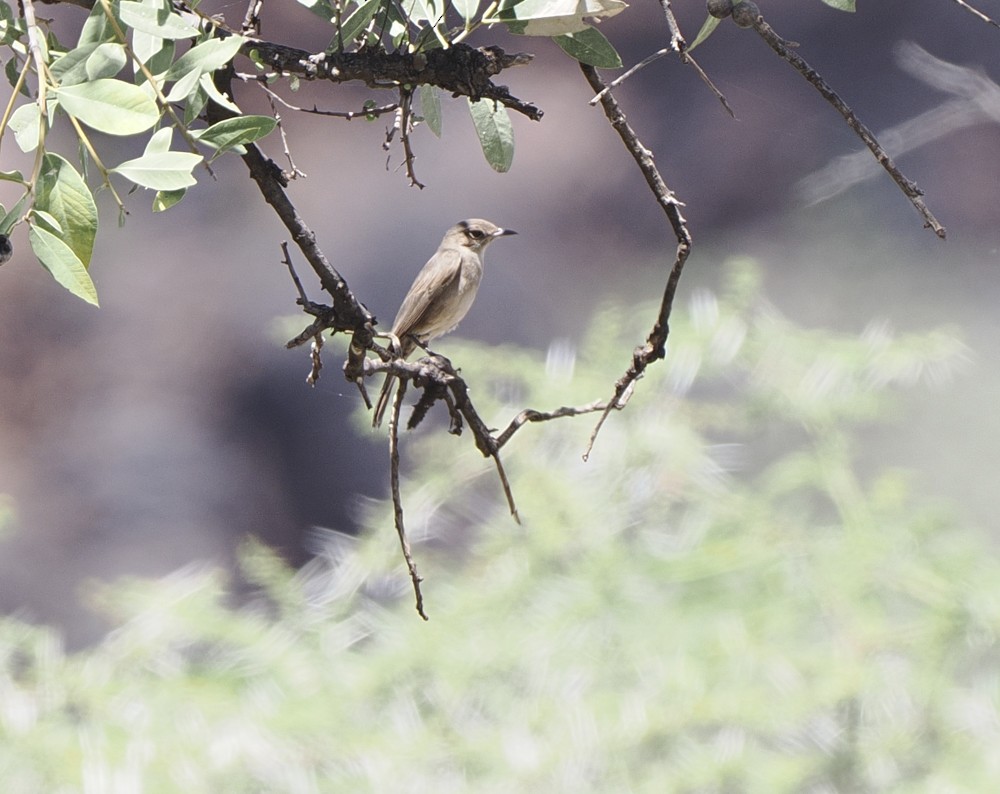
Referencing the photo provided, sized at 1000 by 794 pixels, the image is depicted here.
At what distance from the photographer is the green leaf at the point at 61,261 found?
466 millimetres

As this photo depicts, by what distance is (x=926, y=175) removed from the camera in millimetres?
2236

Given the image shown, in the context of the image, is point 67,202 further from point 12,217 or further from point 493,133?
point 493,133

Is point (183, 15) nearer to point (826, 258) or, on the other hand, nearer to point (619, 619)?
point (619, 619)

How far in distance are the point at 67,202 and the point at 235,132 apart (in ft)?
0.34

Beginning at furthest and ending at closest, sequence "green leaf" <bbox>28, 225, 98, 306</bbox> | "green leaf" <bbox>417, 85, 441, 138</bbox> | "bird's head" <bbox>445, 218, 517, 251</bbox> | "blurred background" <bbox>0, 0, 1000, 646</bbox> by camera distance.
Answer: "blurred background" <bbox>0, 0, 1000, 646</bbox>
"bird's head" <bbox>445, 218, 517, 251</bbox>
"green leaf" <bbox>417, 85, 441, 138</bbox>
"green leaf" <bbox>28, 225, 98, 306</bbox>

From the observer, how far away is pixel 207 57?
0.55 metres

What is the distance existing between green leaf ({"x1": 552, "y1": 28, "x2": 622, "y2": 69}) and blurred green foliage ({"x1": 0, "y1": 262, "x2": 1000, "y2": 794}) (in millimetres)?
1281

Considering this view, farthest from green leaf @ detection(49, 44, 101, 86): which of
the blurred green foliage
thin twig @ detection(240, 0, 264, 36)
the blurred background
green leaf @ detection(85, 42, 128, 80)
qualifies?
the blurred background

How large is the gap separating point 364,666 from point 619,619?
0.45 metres

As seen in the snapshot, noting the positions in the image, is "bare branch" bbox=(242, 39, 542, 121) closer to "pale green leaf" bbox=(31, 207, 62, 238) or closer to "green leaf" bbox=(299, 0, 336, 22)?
"green leaf" bbox=(299, 0, 336, 22)

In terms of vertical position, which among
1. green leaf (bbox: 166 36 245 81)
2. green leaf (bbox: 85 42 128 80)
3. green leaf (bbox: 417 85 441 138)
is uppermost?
green leaf (bbox: 85 42 128 80)

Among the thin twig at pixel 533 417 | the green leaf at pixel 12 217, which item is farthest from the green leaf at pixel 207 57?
the thin twig at pixel 533 417

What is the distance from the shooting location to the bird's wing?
5.67 feet

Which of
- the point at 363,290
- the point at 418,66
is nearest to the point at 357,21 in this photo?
the point at 418,66
